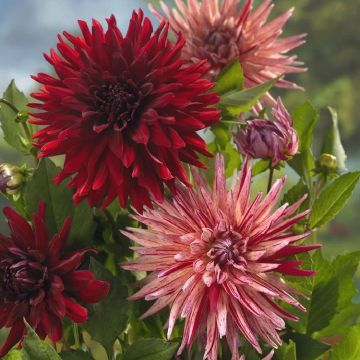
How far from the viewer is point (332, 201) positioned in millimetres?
426

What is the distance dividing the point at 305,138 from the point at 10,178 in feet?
0.55

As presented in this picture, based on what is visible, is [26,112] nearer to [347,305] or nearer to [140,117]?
[140,117]

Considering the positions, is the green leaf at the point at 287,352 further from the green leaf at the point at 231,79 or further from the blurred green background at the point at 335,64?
the blurred green background at the point at 335,64

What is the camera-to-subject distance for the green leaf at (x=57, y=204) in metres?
0.39

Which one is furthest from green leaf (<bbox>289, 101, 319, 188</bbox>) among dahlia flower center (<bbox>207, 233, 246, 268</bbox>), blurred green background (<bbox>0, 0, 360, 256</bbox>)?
blurred green background (<bbox>0, 0, 360, 256</bbox>)

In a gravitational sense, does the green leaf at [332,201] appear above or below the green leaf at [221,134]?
below

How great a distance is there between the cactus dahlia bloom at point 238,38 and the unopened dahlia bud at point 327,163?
0.05 m

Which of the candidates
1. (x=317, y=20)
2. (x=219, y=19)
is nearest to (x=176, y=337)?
(x=219, y=19)

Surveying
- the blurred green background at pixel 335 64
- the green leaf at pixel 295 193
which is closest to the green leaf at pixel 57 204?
the green leaf at pixel 295 193

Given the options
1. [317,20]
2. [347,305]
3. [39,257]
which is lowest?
[347,305]

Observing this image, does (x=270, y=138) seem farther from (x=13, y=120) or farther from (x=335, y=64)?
(x=335, y=64)

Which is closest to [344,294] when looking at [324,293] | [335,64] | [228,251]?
[324,293]

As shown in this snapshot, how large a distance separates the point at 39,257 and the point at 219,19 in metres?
0.21

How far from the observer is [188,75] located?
35 centimetres
